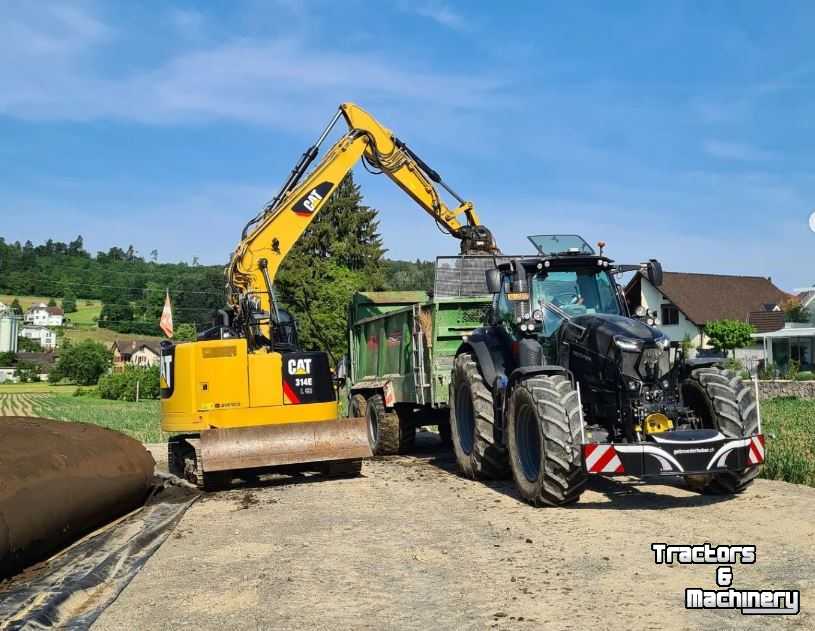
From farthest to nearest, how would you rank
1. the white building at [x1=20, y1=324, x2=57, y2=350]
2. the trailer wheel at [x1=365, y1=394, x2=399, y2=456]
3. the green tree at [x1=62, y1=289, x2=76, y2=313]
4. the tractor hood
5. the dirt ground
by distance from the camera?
1. the green tree at [x1=62, y1=289, x2=76, y2=313]
2. the white building at [x1=20, y1=324, x2=57, y2=350]
3. the trailer wheel at [x1=365, y1=394, x2=399, y2=456]
4. the tractor hood
5. the dirt ground

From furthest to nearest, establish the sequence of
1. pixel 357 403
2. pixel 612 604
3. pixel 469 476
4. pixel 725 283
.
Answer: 1. pixel 725 283
2. pixel 357 403
3. pixel 469 476
4. pixel 612 604

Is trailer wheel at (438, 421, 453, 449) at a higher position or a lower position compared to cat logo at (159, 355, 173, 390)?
lower

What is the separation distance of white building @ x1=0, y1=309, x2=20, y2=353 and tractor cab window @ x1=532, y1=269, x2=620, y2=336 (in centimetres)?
10828

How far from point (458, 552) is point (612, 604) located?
1679 mm

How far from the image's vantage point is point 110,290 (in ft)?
383

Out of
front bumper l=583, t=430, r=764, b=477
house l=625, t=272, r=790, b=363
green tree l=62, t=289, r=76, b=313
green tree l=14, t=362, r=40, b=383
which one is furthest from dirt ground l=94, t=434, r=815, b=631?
green tree l=62, t=289, r=76, b=313

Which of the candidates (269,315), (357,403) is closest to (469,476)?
(269,315)

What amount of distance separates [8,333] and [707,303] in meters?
90.2

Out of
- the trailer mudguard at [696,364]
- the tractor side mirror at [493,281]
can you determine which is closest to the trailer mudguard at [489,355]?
the tractor side mirror at [493,281]

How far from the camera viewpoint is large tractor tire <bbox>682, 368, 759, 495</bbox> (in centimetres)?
798

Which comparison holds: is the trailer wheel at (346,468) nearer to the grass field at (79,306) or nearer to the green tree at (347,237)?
the green tree at (347,237)

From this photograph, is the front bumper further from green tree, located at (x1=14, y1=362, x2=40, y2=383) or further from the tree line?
green tree, located at (x1=14, y1=362, x2=40, y2=383)

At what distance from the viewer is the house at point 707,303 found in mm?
42844

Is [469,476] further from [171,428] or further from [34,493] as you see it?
[34,493]
